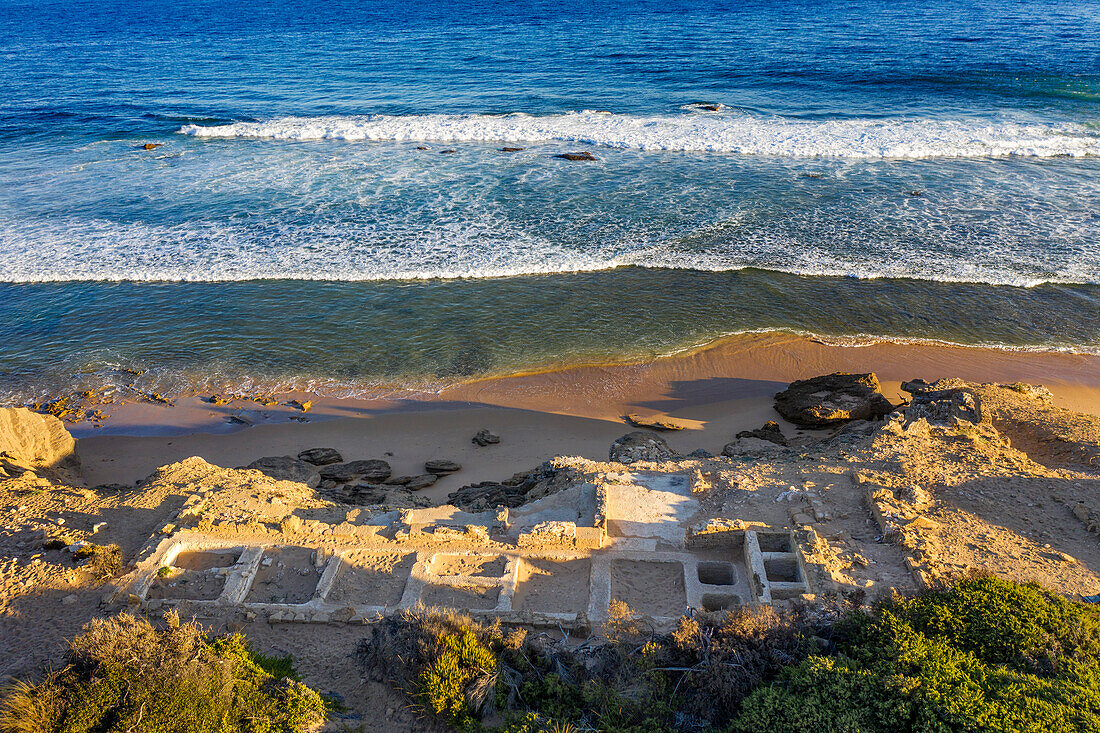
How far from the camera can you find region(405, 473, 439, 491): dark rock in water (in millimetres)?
11766

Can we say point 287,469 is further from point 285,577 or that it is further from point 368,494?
point 285,577

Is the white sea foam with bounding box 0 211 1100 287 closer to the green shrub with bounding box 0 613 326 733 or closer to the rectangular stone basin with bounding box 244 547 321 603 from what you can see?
the rectangular stone basin with bounding box 244 547 321 603

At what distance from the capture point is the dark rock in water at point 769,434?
12.4 meters

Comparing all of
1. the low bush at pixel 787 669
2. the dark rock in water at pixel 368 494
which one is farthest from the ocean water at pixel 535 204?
the low bush at pixel 787 669

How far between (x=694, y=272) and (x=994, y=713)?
13.2 meters

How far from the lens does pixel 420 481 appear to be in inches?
467

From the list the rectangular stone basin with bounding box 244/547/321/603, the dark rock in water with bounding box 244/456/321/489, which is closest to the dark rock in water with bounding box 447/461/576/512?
the rectangular stone basin with bounding box 244/547/321/603

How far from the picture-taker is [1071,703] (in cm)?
601

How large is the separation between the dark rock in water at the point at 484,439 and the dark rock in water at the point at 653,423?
262 centimetres

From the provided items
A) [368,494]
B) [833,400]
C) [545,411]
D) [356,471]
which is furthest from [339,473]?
[833,400]

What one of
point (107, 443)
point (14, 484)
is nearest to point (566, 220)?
point (107, 443)

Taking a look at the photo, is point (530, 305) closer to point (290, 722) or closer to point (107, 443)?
point (107, 443)

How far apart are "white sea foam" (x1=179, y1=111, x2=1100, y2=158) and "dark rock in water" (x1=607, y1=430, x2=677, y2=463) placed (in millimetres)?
17307

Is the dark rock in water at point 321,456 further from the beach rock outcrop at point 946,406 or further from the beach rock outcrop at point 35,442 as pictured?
the beach rock outcrop at point 946,406
